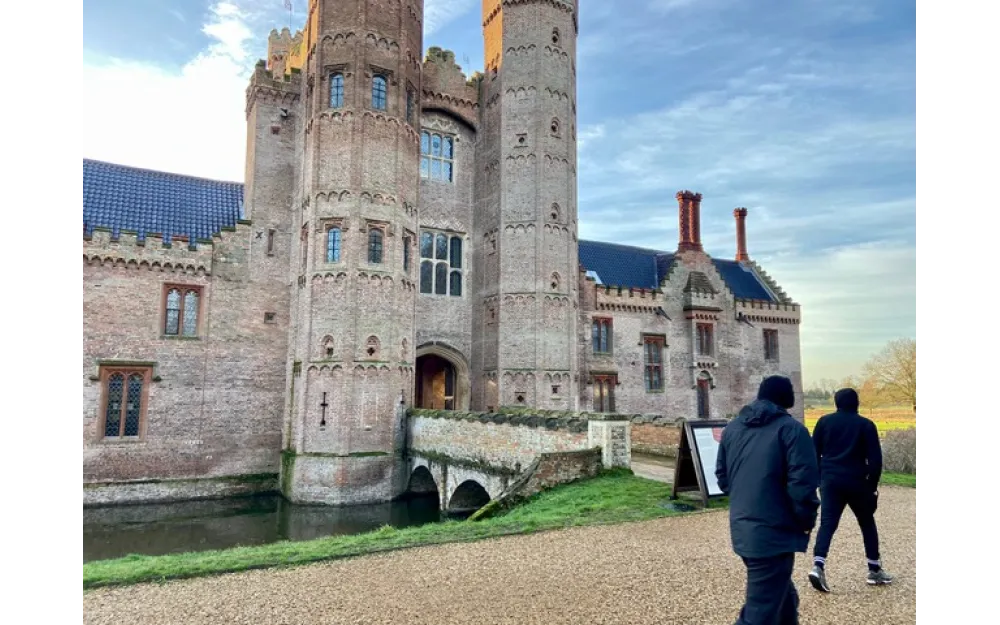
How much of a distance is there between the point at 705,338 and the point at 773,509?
26.1m

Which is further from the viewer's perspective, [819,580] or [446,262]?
[446,262]

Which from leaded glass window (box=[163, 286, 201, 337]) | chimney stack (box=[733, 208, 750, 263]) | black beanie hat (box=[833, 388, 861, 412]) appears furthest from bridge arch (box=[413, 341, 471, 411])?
chimney stack (box=[733, 208, 750, 263])

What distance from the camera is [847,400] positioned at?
556 centimetres

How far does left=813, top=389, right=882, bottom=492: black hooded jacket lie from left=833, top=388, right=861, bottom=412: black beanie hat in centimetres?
5

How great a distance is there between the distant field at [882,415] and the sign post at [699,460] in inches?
109

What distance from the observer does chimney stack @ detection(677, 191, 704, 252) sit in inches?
1150

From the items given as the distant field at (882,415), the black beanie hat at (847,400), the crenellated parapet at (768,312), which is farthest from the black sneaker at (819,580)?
the crenellated parapet at (768,312)

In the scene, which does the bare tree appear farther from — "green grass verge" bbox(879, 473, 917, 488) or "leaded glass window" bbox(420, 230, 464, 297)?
"leaded glass window" bbox(420, 230, 464, 297)

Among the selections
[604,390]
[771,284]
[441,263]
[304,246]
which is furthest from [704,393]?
[304,246]

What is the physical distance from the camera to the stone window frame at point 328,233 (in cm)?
1930

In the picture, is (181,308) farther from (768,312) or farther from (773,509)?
(768,312)
